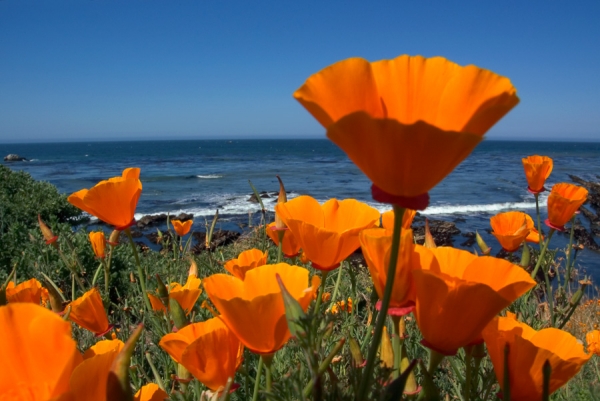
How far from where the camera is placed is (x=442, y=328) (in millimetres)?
668

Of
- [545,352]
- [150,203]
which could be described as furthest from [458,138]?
[150,203]

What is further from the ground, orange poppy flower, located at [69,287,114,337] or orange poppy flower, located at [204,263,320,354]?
orange poppy flower, located at [204,263,320,354]

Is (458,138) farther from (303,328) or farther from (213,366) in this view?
(213,366)

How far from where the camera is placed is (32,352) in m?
0.57

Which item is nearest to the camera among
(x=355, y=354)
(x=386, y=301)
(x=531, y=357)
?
(x=386, y=301)

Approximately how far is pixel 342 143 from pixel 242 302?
13.4 inches

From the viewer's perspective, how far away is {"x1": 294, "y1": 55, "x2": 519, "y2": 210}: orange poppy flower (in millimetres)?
541

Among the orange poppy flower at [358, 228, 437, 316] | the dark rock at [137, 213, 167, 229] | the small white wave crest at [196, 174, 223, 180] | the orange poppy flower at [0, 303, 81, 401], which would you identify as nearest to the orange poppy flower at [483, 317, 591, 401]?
the orange poppy flower at [358, 228, 437, 316]

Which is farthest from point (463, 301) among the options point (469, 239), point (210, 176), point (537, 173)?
point (210, 176)

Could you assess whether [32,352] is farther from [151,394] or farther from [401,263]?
[401,263]

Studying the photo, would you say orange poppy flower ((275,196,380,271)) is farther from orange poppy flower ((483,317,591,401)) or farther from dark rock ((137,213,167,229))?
dark rock ((137,213,167,229))

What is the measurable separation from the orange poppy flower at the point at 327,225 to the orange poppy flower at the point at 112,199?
63 centimetres

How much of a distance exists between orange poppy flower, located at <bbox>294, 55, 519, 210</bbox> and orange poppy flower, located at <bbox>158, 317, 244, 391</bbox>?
1.41 feet

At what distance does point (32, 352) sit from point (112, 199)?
1049mm
